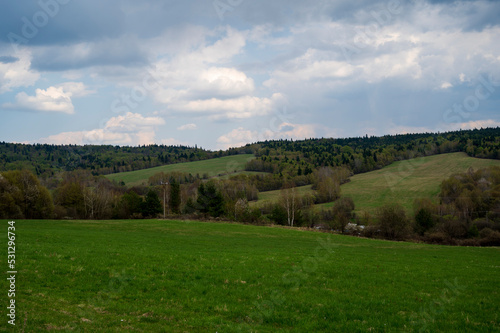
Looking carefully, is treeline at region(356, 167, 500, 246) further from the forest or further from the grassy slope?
the grassy slope

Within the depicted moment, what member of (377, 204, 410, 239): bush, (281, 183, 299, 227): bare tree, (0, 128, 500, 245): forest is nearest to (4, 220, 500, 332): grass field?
(377, 204, 410, 239): bush

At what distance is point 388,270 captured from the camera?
61.6 ft

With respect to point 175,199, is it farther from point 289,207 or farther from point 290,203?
point 290,203

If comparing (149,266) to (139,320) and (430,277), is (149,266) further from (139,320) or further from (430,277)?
(430,277)

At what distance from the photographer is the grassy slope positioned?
108750 millimetres

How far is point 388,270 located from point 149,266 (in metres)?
13.7

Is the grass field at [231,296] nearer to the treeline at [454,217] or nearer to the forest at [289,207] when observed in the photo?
the treeline at [454,217]

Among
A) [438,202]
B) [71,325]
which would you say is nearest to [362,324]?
[71,325]

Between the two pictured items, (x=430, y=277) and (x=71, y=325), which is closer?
(x=71, y=325)

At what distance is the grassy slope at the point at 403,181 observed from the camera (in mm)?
108750

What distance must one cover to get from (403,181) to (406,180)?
1.93 m

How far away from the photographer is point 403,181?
130750 millimetres

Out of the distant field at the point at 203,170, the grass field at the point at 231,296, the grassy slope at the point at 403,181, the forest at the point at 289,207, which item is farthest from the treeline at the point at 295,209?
the distant field at the point at 203,170

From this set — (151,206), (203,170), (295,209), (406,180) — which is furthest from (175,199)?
(406,180)
